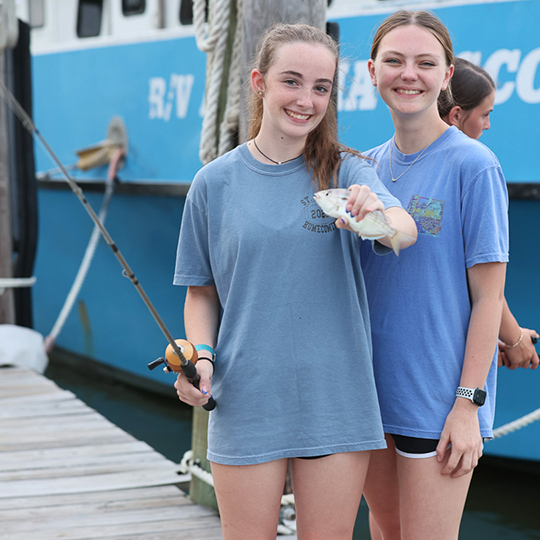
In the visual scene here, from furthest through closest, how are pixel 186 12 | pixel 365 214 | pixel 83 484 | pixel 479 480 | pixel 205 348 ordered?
pixel 186 12
pixel 479 480
pixel 83 484
pixel 205 348
pixel 365 214

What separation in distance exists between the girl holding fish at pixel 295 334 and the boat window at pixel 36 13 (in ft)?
21.5

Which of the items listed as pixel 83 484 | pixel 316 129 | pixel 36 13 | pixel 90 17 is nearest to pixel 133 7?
pixel 90 17

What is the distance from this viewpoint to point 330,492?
165cm

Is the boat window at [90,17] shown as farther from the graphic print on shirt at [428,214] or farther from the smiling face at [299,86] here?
the graphic print on shirt at [428,214]

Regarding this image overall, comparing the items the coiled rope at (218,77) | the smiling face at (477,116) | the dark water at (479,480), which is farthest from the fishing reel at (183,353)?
the dark water at (479,480)

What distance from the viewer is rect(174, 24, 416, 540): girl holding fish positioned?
165 cm

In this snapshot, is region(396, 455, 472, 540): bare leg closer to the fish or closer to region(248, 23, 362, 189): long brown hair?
the fish

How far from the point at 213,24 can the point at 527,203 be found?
1.76 meters

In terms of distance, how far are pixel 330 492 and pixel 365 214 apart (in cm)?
60

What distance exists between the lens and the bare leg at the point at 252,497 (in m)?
1.67

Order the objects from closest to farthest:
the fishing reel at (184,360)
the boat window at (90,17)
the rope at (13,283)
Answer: the fishing reel at (184,360) < the rope at (13,283) < the boat window at (90,17)

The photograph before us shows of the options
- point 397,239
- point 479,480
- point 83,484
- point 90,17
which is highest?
point 90,17

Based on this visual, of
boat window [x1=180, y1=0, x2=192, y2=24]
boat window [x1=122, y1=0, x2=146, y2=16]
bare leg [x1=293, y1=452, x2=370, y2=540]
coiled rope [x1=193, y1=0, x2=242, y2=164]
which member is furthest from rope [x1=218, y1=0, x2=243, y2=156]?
boat window [x1=122, y1=0, x2=146, y2=16]

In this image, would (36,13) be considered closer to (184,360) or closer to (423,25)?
(423,25)
